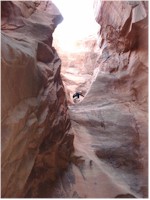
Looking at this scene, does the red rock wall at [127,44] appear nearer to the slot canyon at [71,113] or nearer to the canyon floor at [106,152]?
the slot canyon at [71,113]

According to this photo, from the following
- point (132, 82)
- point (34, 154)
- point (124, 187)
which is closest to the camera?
point (34, 154)

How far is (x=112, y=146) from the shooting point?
31.3ft

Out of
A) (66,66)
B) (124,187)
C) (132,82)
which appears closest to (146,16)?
(132,82)

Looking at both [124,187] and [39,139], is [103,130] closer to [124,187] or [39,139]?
[124,187]

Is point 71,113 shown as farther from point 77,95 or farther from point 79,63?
point 79,63

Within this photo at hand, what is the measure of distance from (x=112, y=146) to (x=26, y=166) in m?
4.41

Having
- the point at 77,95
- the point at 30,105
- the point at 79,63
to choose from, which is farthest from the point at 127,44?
the point at 79,63

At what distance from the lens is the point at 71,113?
1195 cm

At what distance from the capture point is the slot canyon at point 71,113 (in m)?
5.48

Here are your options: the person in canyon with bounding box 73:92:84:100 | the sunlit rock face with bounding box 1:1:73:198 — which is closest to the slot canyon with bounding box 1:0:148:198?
the sunlit rock face with bounding box 1:1:73:198

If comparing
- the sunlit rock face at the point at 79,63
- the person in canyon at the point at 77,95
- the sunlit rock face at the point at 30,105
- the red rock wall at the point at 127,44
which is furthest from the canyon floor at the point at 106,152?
the sunlit rock face at the point at 79,63

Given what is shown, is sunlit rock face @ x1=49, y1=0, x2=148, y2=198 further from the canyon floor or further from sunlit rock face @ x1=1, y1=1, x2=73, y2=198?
sunlit rock face @ x1=1, y1=1, x2=73, y2=198

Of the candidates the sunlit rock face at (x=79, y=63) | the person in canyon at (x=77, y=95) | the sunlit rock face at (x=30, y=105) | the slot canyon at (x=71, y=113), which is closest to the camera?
the sunlit rock face at (x=30, y=105)

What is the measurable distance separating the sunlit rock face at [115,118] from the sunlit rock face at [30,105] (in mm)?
873
